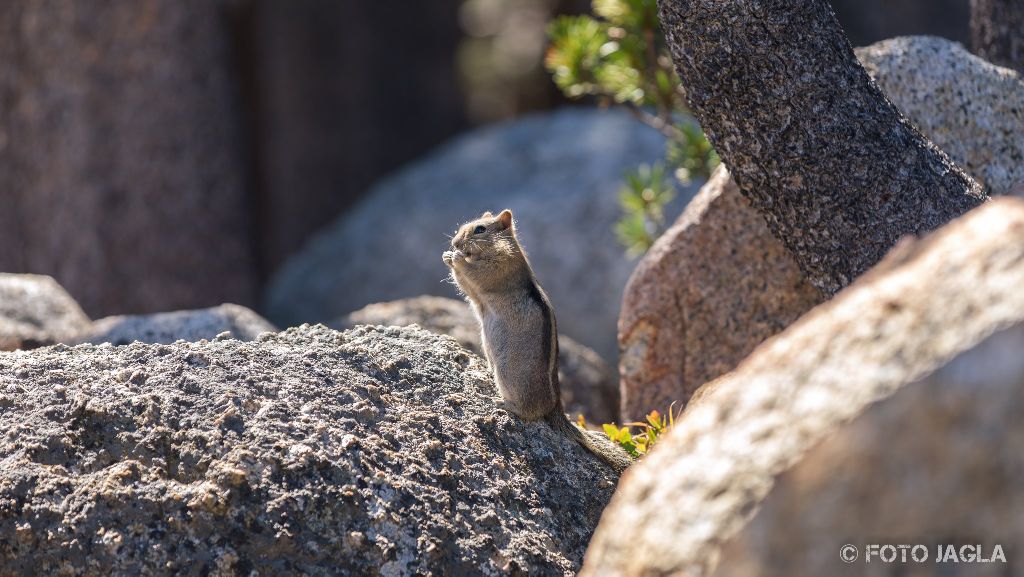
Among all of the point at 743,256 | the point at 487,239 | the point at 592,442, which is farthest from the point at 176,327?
the point at 743,256

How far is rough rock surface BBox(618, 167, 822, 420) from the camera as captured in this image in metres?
5.51

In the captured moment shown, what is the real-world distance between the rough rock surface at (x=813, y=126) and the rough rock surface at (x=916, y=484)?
→ 187cm

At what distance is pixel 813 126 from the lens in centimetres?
412

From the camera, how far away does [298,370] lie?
4070mm

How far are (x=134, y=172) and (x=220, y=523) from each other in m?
6.90

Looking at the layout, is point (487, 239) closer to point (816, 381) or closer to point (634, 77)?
point (634, 77)

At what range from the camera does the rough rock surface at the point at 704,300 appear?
551 cm

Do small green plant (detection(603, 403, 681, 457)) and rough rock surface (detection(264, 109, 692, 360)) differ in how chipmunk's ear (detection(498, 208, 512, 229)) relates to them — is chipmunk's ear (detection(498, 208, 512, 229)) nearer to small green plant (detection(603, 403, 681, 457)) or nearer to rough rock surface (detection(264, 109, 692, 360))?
small green plant (detection(603, 403, 681, 457))

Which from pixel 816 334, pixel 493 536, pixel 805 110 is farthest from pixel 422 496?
pixel 805 110

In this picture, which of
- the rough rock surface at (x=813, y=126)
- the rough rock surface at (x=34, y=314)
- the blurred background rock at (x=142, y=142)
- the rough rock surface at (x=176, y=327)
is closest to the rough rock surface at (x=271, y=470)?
the rough rock surface at (x=813, y=126)

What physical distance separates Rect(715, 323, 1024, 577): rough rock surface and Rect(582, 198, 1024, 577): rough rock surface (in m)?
0.02

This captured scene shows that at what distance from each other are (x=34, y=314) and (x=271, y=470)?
3543 millimetres

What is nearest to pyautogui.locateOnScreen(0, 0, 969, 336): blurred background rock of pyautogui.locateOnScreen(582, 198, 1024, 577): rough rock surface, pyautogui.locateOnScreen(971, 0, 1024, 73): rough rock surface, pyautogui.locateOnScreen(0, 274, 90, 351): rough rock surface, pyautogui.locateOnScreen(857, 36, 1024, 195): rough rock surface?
pyautogui.locateOnScreen(0, 274, 90, 351): rough rock surface

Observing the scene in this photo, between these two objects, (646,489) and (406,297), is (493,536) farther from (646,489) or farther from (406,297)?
(406,297)
